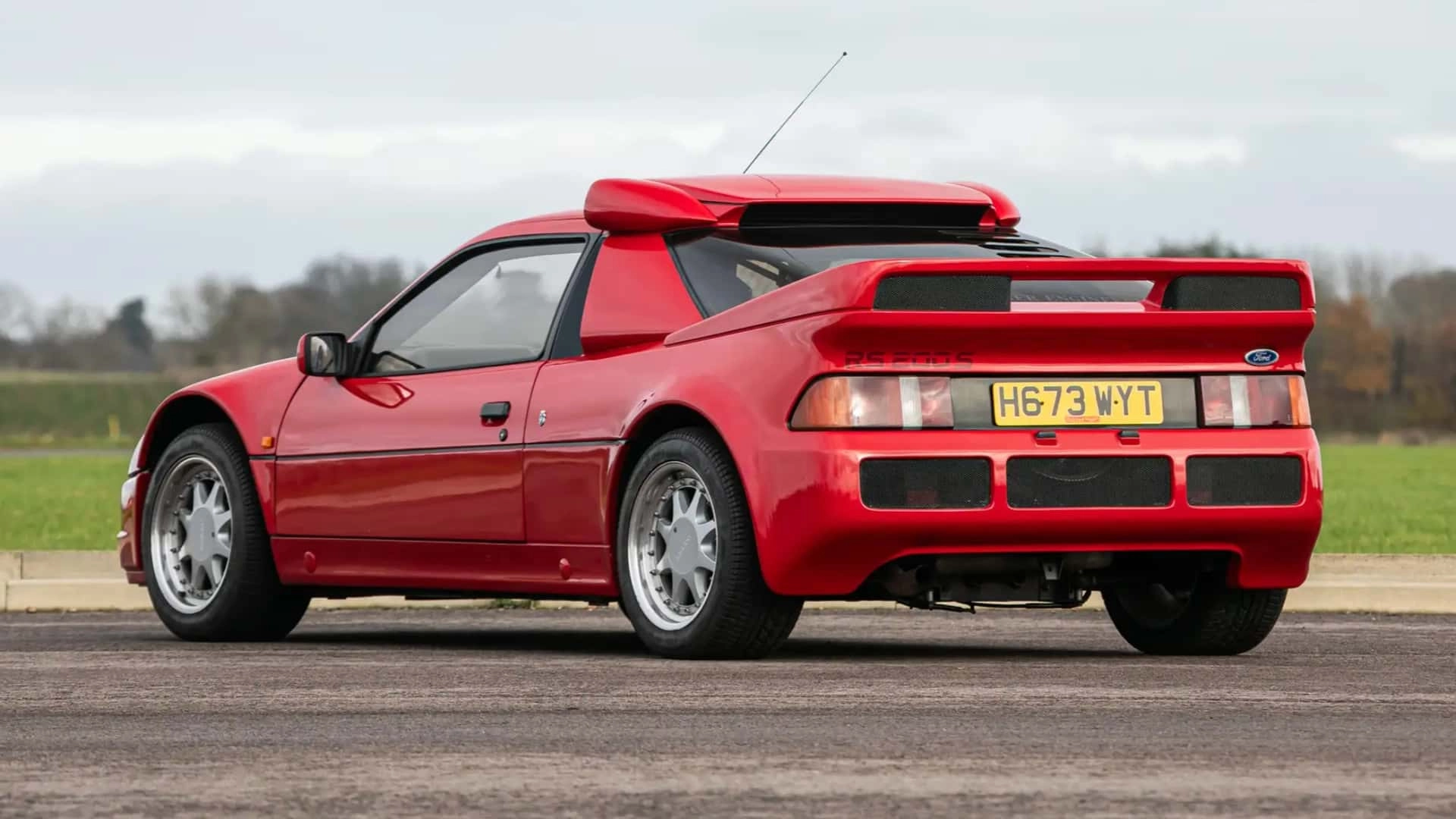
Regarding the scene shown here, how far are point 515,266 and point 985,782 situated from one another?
433 centimetres

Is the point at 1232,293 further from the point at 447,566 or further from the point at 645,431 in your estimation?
the point at 447,566

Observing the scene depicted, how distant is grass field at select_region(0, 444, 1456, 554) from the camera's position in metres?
16.7

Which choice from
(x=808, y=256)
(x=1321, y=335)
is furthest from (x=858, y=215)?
(x=1321, y=335)

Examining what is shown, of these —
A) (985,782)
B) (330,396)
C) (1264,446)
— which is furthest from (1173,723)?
(330,396)

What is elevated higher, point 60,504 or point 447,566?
point 447,566

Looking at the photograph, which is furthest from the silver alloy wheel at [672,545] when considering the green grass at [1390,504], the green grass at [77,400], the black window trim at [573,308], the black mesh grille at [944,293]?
the green grass at [77,400]

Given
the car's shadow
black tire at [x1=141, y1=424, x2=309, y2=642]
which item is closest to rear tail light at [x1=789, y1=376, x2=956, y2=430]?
the car's shadow

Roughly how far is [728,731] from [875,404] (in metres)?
1.74

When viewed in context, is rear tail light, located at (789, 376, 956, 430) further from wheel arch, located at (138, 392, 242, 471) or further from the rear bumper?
wheel arch, located at (138, 392, 242, 471)

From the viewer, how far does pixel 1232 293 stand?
23.1ft

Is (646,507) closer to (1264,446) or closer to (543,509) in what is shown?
(543,509)

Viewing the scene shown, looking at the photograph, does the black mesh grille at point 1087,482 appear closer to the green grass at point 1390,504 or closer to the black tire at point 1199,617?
the black tire at point 1199,617

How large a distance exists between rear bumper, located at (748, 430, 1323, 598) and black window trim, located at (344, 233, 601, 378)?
1367mm

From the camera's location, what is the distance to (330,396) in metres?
8.62
